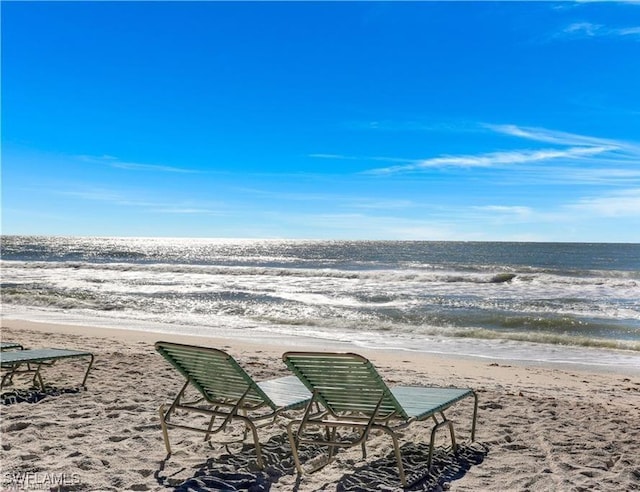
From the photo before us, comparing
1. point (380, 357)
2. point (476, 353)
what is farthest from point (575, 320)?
point (380, 357)

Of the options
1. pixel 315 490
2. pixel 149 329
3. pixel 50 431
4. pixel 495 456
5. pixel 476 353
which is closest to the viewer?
pixel 315 490

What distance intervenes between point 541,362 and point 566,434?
547 centimetres

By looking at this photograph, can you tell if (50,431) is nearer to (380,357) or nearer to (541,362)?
(380,357)

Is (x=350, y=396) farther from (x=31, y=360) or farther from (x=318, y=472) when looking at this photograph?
(x=31, y=360)

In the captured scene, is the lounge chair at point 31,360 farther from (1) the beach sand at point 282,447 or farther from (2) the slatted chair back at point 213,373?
(2) the slatted chair back at point 213,373

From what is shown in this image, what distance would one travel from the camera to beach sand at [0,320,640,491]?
3691 millimetres

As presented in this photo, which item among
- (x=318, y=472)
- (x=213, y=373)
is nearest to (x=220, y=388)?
(x=213, y=373)

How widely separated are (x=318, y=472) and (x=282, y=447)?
56 cm

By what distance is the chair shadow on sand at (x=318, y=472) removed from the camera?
3633 millimetres

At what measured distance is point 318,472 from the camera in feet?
12.7

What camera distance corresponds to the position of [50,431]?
4633mm

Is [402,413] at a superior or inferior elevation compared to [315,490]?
superior

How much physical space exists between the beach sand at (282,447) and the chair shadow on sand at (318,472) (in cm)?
1

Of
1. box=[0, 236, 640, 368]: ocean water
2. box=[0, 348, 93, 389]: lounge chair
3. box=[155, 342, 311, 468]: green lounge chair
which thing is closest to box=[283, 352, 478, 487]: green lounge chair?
box=[155, 342, 311, 468]: green lounge chair
